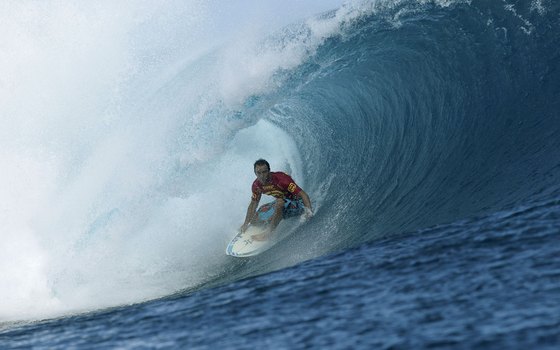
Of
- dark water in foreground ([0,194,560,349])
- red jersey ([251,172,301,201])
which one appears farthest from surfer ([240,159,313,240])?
dark water in foreground ([0,194,560,349])

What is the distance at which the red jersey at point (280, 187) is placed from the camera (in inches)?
397

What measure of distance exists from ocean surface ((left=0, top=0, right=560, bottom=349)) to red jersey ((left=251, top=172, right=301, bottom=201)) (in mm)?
534

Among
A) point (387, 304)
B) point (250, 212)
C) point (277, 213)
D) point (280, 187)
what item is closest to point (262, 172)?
point (280, 187)

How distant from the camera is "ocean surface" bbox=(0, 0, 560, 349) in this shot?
16.6ft

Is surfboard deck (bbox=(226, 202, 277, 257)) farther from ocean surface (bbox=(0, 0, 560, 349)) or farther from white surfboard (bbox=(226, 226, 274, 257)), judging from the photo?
ocean surface (bbox=(0, 0, 560, 349))

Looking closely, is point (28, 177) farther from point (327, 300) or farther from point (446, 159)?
point (327, 300)

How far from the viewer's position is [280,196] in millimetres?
10195

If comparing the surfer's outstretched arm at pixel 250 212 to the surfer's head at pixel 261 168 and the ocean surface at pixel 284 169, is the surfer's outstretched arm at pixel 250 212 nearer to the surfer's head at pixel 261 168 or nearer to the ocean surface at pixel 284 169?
the ocean surface at pixel 284 169

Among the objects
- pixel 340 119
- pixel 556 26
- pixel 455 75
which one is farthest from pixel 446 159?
pixel 340 119

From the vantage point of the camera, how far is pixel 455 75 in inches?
451

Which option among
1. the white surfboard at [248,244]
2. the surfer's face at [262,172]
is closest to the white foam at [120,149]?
the white surfboard at [248,244]

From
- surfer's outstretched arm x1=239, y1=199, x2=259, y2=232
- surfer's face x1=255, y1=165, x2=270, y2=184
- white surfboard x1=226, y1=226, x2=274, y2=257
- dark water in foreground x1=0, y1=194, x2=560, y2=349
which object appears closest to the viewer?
dark water in foreground x1=0, y1=194, x2=560, y2=349

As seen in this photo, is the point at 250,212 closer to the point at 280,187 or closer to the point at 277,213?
the point at 277,213

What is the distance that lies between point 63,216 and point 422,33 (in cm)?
694
